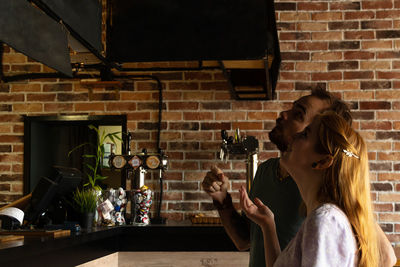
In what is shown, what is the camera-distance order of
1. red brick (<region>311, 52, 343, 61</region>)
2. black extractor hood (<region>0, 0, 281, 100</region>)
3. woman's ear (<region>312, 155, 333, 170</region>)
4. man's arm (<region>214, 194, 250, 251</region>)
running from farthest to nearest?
red brick (<region>311, 52, 343, 61</region>) → black extractor hood (<region>0, 0, 281, 100</region>) → man's arm (<region>214, 194, 250, 251</region>) → woman's ear (<region>312, 155, 333, 170</region>)

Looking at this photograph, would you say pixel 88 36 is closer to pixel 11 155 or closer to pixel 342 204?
pixel 342 204

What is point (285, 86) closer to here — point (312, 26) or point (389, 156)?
point (312, 26)

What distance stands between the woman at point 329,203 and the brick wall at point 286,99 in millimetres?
2429

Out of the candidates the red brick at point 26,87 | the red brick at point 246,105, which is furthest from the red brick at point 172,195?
the red brick at point 26,87

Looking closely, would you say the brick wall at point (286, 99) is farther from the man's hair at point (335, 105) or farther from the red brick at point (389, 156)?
the man's hair at point (335, 105)

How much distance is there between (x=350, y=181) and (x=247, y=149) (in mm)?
2195

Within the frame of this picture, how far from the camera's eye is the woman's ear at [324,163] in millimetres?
1263

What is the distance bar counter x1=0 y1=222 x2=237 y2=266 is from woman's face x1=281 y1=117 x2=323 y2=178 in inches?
51.8

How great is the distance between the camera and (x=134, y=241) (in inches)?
125

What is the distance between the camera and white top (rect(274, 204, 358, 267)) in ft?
3.59

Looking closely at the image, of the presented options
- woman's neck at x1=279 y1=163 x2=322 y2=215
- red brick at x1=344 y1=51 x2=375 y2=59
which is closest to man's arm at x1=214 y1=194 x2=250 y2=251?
woman's neck at x1=279 y1=163 x2=322 y2=215

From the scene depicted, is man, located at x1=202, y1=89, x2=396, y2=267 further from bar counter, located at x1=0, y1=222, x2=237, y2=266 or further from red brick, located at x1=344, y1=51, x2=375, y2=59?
red brick, located at x1=344, y1=51, x2=375, y2=59

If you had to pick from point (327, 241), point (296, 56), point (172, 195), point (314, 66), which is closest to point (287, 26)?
point (296, 56)

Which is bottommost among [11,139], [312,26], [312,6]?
[11,139]
